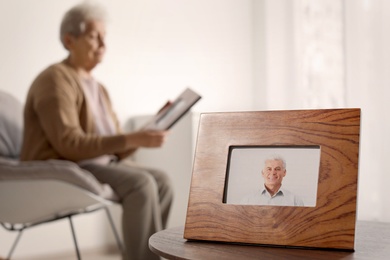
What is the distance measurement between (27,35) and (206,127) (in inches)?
92.1

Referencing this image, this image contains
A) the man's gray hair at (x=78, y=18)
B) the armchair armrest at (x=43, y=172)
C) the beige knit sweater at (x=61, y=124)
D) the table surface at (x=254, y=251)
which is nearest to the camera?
the table surface at (x=254, y=251)

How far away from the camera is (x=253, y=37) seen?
407 centimetres

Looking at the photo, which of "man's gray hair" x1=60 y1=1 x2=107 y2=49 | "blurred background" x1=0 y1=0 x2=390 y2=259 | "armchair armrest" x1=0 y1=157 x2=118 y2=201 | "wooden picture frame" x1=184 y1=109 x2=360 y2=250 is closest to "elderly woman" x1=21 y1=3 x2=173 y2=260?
"man's gray hair" x1=60 y1=1 x2=107 y2=49

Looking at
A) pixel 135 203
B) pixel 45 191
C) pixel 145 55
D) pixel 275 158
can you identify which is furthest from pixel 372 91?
pixel 275 158

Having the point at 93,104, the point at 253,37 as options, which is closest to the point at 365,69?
the point at 253,37

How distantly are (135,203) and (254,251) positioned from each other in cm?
159

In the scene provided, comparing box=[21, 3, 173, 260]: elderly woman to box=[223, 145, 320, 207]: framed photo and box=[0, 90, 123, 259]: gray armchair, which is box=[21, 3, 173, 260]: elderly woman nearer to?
box=[0, 90, 123, 259]: gray armchair

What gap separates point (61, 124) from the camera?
232 centimetres

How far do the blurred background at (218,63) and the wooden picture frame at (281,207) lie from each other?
6.67ft

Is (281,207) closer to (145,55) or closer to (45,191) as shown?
(45,191)

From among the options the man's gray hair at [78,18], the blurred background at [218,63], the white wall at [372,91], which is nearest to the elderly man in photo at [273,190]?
the man's gray hair at [78,18]

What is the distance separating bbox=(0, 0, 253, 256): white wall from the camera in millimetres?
3072

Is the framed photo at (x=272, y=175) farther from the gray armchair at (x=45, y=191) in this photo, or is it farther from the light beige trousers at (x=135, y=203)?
the light beige trousers at (x=135, y=203)

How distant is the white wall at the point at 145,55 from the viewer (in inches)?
121
